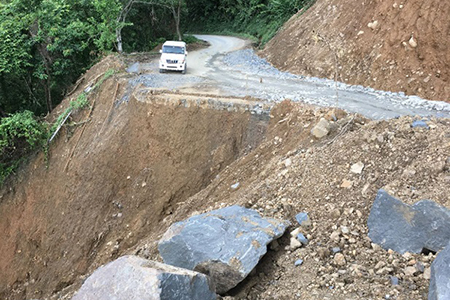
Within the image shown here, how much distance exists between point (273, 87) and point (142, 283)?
11552mm

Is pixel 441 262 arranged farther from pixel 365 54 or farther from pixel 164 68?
pixel 164 68

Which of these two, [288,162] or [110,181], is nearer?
[288,162]

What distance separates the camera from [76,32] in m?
19.5

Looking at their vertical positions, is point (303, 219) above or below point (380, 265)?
below

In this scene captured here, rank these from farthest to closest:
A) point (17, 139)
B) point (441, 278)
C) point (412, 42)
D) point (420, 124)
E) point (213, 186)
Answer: point (17, 139)
point (412, 42)
point (213, 186)
point (420, 124)
point (441, 278)

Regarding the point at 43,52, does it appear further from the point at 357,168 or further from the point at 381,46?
the point at 357,168

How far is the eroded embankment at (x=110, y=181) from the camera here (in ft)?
40.5

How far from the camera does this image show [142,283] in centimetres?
439

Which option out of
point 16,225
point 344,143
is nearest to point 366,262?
point 344,143

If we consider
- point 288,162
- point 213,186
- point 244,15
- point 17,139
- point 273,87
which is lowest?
point 244,15

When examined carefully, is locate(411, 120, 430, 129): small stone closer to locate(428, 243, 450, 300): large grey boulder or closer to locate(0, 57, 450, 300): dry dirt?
locate(0, 57, 450, 300): dry dirt

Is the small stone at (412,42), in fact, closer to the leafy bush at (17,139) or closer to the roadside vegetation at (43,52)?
the roadside vegetation at (43,52)

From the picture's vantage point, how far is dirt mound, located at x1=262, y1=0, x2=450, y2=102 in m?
13.2

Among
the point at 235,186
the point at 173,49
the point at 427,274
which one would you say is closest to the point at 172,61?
the point at 173,49
